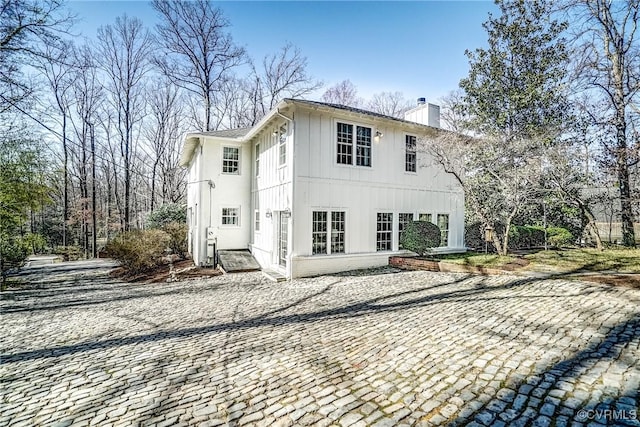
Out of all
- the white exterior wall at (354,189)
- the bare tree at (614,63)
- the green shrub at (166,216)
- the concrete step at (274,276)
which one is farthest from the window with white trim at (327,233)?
the green shrub at (166,216)

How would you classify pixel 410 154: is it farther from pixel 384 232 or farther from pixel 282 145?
pixel 282 145

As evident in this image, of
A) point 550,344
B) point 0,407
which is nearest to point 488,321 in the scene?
point 550,344

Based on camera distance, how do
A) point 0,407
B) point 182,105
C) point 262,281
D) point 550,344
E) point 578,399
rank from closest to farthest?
point 578,399
point 0,407
point 550,344
point 262,281
point 182,105

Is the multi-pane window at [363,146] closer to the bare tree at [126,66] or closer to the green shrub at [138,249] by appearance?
the green shrub at [138,249]

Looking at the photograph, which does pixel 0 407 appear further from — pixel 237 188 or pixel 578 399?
pixel 237 188

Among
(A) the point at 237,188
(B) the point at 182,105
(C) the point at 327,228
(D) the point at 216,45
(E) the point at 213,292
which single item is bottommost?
(E) the point at 213,292

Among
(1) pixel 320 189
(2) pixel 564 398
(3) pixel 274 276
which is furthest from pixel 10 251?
(2) pixel 564 398

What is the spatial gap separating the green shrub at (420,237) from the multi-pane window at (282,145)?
5.16 meters

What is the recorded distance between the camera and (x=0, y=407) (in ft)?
11.2

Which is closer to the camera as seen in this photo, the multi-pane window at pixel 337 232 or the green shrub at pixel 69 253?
the multi-pane window at pixel 337 232

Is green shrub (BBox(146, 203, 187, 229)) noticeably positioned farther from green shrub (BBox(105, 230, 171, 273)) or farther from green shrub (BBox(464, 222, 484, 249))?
green shrub (BBox(464, 222, 484, 249))

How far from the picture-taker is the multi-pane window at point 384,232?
11398 millimetres

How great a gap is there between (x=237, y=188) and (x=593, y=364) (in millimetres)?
12813

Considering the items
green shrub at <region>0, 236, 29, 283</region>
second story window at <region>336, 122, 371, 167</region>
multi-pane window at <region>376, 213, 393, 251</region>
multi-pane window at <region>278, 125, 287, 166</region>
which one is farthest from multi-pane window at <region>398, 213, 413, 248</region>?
green shrub at <region>0, 236, 29, 283</region>
